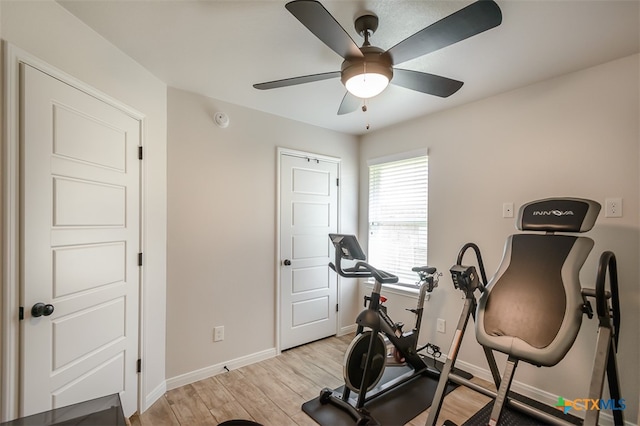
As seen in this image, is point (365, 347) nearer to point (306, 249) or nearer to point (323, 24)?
point (306, 249)

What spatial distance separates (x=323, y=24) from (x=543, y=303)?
6.22ft

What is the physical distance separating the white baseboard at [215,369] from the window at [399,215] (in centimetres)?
165

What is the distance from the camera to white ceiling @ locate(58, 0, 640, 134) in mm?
1517

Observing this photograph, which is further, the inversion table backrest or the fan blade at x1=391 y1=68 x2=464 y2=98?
the fan blade at x1=391 y1=68 x2=464 y2=98

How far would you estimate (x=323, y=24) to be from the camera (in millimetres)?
1251

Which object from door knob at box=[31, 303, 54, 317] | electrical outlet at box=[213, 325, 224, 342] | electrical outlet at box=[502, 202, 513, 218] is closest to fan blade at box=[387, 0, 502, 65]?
electrical outlet at box=[502, 202, 513, 218]

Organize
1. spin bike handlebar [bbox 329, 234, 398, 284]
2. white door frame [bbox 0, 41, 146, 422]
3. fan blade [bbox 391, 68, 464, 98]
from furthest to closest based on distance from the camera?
spin bike handlebar [bbox 329, 234, 398, 284] → fan blade [bbox 391, 68, 464, 98] → white door frame [bbox 0, 41, 146, 422]

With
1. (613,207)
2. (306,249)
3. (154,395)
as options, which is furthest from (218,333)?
(613,207)

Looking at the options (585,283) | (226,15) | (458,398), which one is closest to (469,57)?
(226,15)

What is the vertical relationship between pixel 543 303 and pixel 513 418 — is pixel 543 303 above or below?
above

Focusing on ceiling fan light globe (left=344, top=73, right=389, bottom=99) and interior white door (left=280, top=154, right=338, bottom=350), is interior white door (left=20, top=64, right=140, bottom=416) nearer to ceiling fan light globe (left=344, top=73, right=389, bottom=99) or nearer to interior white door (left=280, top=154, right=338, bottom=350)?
interior white door (left=280, top=154, right=338, bottom=350)

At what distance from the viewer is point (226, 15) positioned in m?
1.58

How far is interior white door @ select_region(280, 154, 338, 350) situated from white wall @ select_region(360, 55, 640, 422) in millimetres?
1118

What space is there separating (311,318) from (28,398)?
2.37m
